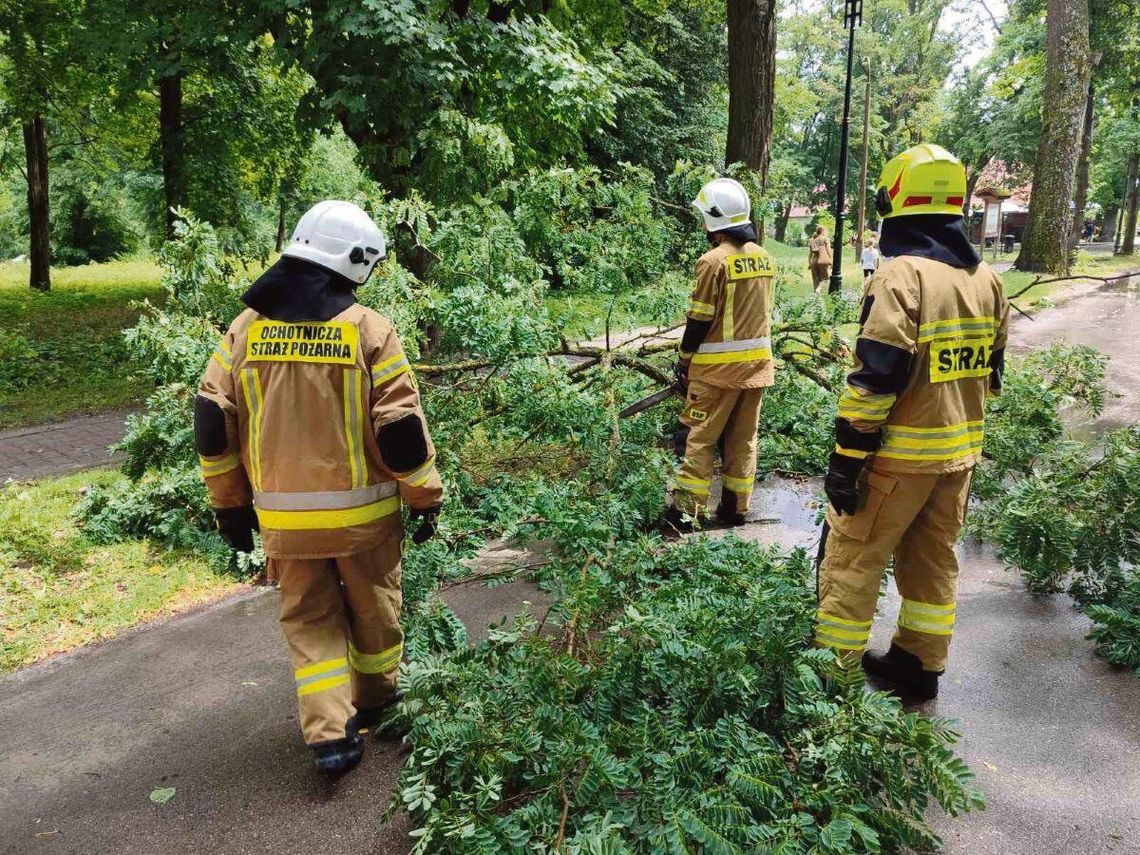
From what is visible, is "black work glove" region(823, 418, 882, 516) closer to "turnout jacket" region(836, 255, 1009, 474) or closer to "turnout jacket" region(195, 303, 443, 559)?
"turnout jacket" region(836, 255, 1009, 474)

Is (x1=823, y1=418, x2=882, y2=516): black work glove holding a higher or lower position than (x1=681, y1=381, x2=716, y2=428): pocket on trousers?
higher

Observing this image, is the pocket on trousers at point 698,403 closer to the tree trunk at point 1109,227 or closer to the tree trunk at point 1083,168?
the tree trunk at point 1083,168

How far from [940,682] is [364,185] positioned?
4390 millimetres

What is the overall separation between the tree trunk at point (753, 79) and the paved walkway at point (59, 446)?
22.6ft

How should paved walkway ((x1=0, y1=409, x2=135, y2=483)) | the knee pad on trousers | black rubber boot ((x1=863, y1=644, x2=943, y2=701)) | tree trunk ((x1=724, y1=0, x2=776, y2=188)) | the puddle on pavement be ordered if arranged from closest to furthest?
black rubber boot ((x1=863, y1=644, x2=943, y2=701))
the knee pad on trousers
paved walkway ((x1=0, y1=409, x2=135, y2=483))
the puddle on pavement
tree trunk ((x1=724, y1=0, x2=776, y2=188))

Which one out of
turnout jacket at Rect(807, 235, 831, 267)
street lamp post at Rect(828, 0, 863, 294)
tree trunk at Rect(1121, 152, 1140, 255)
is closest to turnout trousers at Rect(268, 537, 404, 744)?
street lamp post at Rect(828, 0, 863, 294)

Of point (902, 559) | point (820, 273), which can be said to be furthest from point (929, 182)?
point (820, 273)

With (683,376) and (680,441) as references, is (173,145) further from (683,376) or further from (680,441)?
(683,376)

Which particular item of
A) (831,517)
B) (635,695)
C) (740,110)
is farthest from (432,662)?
(740,110)

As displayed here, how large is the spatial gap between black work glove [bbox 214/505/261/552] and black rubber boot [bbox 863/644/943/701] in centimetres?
270

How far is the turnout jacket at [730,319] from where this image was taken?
4816 millimetres

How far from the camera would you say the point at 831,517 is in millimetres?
3221

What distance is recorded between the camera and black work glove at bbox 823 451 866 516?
296cm

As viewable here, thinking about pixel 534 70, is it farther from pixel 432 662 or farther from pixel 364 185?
pixel 432 662
